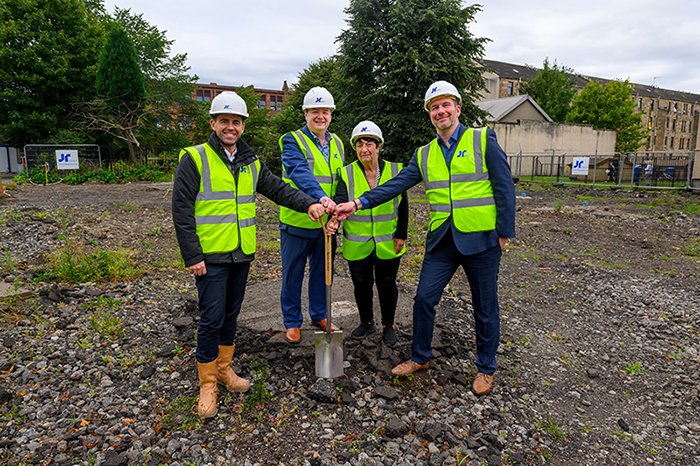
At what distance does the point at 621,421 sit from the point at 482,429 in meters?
1.11

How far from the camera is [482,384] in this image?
351cm

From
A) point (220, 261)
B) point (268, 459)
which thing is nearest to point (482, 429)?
point (268, 459)

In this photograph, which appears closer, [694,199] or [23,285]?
[23,285]

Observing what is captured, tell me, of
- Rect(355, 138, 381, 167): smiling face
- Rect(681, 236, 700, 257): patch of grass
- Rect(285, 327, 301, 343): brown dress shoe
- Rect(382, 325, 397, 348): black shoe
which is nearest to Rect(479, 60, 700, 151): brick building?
Rect(681, 236, 700, 257): patch of grass

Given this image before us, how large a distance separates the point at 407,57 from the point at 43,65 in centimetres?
1928

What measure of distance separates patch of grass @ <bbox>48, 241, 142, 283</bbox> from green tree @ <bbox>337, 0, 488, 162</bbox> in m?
17.1

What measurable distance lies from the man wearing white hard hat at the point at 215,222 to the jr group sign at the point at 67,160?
2235 cm

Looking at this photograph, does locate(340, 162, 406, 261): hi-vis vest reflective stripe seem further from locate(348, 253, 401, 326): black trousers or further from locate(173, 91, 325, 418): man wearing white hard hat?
locate(173, 91, 325, 418): man wearing white hard hat

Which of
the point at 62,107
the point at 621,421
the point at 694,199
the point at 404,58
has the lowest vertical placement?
the point at 621,421

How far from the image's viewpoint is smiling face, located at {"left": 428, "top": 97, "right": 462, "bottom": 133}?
11.2 ft

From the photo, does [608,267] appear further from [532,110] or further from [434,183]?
[532,110]

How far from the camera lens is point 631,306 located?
5.54 meters

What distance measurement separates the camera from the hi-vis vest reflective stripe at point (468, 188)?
332 centimetres

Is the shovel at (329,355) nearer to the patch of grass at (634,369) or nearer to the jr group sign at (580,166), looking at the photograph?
the patch of grass at (634,369)
